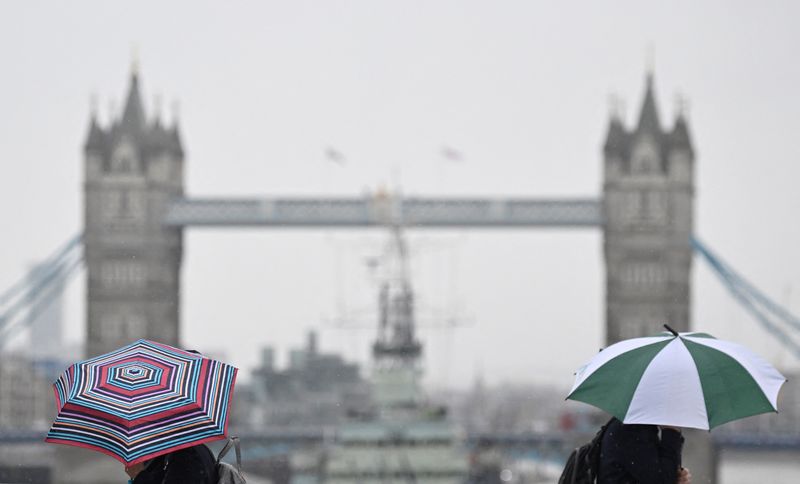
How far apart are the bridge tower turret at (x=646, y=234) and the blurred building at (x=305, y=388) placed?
29.9m

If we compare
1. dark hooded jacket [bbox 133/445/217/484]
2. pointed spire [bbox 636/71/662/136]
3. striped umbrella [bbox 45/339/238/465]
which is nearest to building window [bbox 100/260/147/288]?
pointed spire [bbox 636/71/662/136]

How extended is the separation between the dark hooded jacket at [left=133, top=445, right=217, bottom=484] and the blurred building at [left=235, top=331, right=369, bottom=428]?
5673 cm

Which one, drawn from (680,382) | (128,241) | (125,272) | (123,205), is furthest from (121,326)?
(680,382)

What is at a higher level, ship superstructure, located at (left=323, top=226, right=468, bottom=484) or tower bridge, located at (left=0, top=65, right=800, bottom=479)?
tower bridge, located at (left=0, top=65, right=800, bottom=479)

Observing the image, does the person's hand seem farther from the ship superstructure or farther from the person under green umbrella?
the ship superstructure

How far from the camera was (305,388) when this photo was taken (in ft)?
212

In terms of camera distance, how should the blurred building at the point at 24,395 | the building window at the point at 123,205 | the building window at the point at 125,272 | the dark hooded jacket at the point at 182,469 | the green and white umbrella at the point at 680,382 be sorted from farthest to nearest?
the blurred building at the point at 24,395 → the building window at the point at 125,272 → the building window at the point at 123,205 → the green and white umbrella at the point at 680,382 → the dark hooded jacket at the point at 182,469

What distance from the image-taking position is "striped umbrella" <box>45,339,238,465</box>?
111 inches

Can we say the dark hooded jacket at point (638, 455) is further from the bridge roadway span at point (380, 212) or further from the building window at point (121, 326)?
the building window at point (121, 326)

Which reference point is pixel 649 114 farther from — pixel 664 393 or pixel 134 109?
pixel 664 393

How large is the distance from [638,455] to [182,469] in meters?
0.90

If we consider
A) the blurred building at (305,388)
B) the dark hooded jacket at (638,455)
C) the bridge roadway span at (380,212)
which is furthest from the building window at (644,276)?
the blurred building at (305,388)

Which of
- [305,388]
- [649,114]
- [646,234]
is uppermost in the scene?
[649,114]

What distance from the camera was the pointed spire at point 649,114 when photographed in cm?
3118
